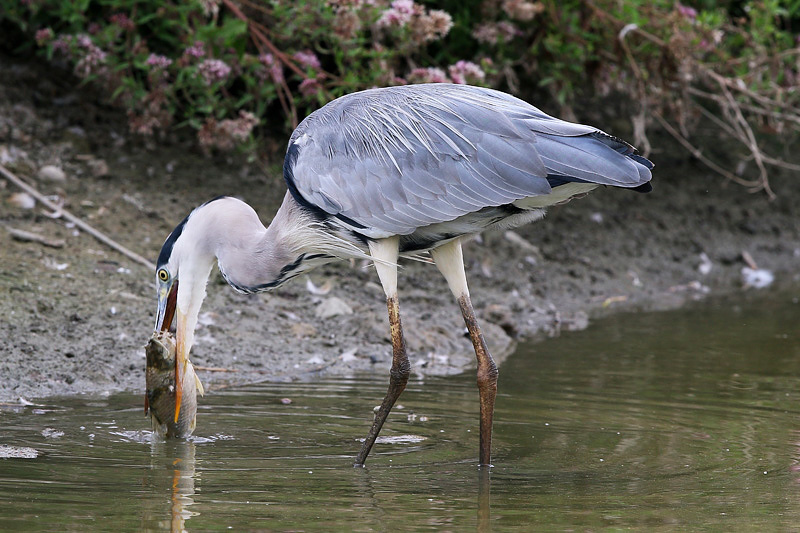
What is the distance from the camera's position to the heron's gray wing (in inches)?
209

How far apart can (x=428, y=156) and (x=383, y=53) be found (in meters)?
2.92

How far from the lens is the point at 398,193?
558cm

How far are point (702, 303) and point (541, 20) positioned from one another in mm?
2936

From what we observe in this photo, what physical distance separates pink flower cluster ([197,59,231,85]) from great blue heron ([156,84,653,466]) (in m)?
2.62

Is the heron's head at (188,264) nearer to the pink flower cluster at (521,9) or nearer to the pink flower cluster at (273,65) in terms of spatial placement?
the pink flower cluster at (273,65)

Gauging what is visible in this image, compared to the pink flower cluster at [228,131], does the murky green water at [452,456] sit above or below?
below

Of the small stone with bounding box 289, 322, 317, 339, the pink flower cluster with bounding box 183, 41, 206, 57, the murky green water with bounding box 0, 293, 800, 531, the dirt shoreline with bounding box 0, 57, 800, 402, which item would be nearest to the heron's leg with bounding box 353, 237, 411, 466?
the murky green water with bounding box 0, 293, 800, 531

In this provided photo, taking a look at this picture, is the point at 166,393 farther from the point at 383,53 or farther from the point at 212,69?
the point at 383,53

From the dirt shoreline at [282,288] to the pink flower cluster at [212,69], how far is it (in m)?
1.14

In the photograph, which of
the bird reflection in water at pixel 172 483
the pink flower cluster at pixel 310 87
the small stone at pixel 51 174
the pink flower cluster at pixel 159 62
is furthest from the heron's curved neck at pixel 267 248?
the small stone at pixel 51 174

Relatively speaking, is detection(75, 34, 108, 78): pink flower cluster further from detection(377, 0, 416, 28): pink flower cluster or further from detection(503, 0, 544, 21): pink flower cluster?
detection(503, 0, 544, 21): pink flower cluster

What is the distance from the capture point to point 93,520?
410 cm

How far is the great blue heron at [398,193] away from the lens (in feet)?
17.5

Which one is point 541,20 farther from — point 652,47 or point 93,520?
point 93,520
